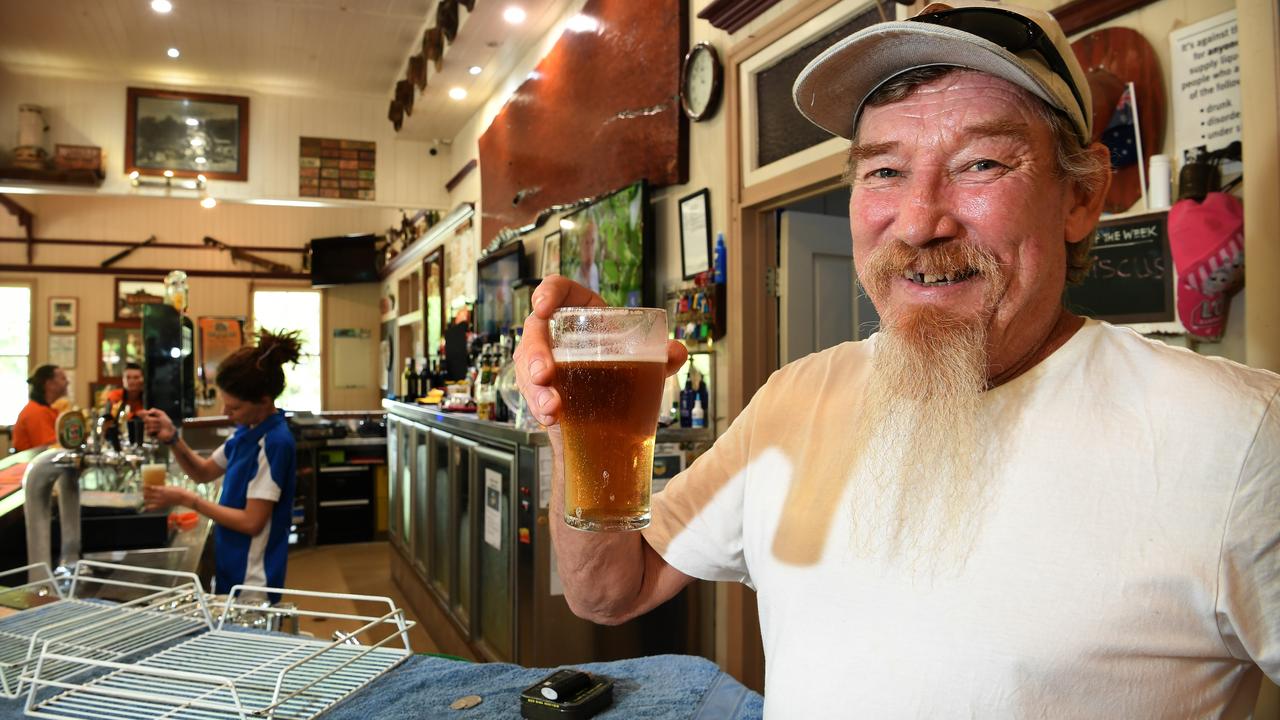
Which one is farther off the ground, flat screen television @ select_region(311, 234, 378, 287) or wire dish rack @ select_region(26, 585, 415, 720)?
flat screen television @ select_region(311, 234, 378, 287)

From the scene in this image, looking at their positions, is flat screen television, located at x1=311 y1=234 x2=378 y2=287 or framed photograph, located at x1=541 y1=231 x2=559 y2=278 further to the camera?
flat screen television, located at x1=311 y1=234 x2=378 y2=287

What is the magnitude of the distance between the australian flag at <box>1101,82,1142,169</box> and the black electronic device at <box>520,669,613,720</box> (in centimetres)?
160

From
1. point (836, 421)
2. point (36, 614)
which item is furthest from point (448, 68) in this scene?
point (836, 421)

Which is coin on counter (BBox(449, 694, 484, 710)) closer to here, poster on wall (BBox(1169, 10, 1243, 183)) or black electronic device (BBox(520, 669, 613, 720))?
black electronic device (BBox(520, 669, 613, 720))

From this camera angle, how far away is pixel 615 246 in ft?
13.7

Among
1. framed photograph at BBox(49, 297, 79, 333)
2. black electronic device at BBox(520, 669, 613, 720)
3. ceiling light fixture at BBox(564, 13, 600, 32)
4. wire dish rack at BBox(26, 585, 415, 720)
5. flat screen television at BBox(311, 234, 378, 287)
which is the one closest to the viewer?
wire dish rack at BBox(26, 585, 415, 720)

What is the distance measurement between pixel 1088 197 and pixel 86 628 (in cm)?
183

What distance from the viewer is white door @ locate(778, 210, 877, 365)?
3480mm

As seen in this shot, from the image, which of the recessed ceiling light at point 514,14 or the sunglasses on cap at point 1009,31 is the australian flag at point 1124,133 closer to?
the sunglasses on cap at point 1009,31

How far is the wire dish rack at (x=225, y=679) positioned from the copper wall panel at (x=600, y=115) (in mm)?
2803

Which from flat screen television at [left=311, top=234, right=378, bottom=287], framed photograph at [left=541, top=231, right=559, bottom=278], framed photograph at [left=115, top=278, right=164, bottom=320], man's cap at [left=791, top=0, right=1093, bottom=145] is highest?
flat screen television at [left=311, top=234, right=378, bottom=287]

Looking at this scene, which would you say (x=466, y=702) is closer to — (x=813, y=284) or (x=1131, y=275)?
(x=1131, y=275)

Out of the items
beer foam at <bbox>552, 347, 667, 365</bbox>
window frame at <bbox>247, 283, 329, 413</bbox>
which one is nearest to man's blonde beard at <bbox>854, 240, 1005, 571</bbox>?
beer foam at <bbox>552, 347, 667, 365</bbox>

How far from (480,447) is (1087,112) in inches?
132
